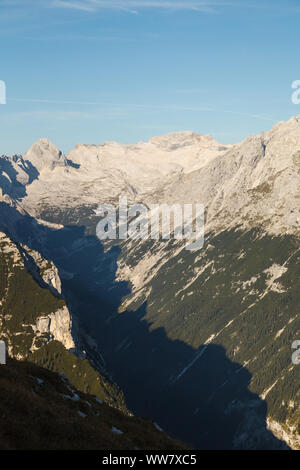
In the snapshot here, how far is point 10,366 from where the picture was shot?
279 feet

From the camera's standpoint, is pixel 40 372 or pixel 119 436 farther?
pixel 40 372

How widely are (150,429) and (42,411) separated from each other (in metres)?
18.2

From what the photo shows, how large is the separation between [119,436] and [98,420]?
18.2ft

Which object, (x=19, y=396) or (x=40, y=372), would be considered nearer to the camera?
(x=19, y=396)
